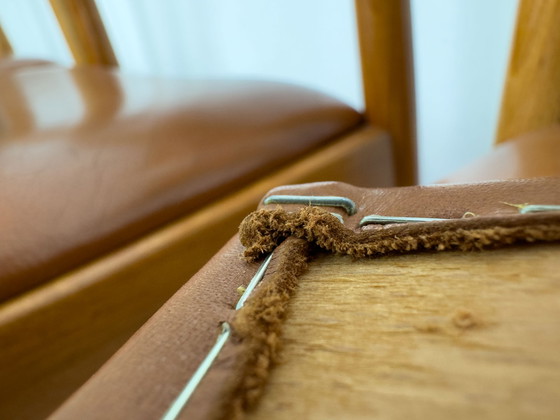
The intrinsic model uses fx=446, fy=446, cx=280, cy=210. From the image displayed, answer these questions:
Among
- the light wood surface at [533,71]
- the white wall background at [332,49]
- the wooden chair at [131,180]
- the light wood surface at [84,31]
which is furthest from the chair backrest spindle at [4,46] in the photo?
the light wood surface at [533,71]

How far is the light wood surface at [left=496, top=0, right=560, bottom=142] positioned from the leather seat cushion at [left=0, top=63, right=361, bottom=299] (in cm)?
22

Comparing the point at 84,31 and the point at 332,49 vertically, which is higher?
the point at 84,31

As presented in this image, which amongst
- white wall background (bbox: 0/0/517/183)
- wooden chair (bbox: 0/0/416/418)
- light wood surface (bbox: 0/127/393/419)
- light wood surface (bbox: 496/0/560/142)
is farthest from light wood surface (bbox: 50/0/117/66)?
light wood surface (bbox: 496/0/560/142)

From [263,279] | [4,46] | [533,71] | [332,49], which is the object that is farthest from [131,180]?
[4,46]

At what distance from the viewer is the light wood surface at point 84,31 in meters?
1.09

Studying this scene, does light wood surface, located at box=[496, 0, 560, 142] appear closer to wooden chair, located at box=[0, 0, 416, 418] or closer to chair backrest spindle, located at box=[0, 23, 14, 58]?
wooden chair, located at box=[0, 0, 416, 418]

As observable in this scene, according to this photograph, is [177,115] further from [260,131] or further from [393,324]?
[393,324]

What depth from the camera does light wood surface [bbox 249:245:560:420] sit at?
0.15 metres

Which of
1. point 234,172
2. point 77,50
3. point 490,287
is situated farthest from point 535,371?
point 77,50

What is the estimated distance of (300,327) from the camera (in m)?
0.20

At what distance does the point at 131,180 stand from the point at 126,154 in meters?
0.04

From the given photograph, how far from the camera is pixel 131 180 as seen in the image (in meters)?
0.47

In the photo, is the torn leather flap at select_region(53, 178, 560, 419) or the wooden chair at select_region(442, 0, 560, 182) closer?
the torn leather flap at select_region(53, 178, 560, 419)

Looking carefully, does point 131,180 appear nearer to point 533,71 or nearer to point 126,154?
point 126,154
